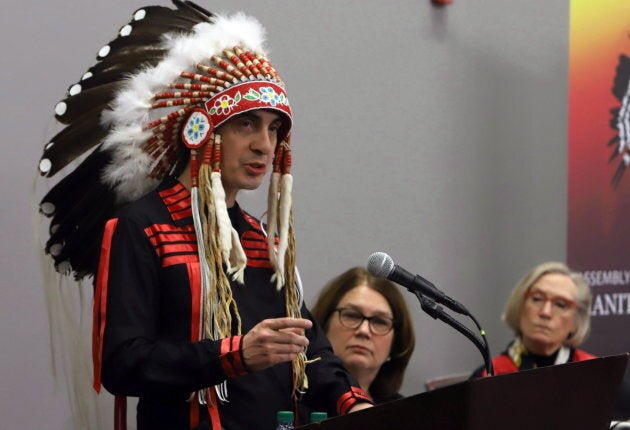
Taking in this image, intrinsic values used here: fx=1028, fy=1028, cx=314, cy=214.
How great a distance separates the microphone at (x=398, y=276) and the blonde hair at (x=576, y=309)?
1955 millimetres

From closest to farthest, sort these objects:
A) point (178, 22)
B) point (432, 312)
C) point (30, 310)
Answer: point (432, 312) → point (178, 22) → point (30, 310)

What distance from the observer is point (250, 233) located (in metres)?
2.20

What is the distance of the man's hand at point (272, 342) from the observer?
181 cm

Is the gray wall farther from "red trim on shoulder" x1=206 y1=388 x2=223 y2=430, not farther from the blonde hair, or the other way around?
"red trim on shoulder" x1=206 y1=388 x2=223 y2=430

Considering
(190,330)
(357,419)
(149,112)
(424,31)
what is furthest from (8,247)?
(424,31)

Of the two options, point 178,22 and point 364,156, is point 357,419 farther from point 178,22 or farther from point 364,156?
point 364,156

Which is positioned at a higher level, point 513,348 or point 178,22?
point 178,22

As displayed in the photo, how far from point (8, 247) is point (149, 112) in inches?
Result: 22.6

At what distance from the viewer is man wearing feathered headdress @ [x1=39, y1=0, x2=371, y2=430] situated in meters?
1.91

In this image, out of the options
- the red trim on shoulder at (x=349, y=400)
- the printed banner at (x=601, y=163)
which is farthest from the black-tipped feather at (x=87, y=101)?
the printed banner at (x=601, y=163)

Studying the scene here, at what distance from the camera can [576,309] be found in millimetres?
3701

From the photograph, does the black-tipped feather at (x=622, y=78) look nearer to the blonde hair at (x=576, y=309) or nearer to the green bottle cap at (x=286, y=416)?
the blonde hair at (x=576, y=309)

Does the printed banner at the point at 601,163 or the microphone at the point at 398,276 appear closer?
the microphone at the point at 398,276

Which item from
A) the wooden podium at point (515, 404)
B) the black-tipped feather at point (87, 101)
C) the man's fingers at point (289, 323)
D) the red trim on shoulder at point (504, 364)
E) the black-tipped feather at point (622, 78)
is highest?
the black-tipped feather at point (622, 78)
